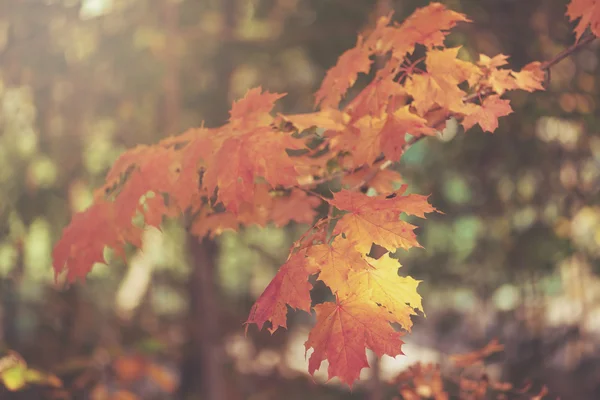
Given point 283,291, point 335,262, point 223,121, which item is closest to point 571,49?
point 335,262

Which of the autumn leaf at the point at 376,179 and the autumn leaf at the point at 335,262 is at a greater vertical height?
the autumn leaf at the point at 335,262

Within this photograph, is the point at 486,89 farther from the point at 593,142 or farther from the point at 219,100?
the point at 593,142

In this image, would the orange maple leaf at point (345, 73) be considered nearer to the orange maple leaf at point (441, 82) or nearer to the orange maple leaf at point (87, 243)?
the orange maple leaf at point (441, 82)

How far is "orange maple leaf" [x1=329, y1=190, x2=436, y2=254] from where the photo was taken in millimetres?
1317

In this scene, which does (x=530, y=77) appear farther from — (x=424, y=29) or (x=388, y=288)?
(x=388, y=288)

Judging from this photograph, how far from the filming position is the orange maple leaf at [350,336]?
1207 mm

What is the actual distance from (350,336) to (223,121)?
10.6 feet

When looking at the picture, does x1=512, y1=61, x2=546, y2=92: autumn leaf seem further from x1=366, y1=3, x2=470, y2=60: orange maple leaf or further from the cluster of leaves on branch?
x1=366, y1=3, x2=470, y2=60: orange maple leaf

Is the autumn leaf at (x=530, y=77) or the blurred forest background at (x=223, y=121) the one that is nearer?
the autumn leaf at (x=530, y=77)

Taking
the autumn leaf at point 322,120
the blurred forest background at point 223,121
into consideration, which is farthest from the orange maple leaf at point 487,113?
the blurred forest background at point 223,121

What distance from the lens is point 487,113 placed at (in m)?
1.51

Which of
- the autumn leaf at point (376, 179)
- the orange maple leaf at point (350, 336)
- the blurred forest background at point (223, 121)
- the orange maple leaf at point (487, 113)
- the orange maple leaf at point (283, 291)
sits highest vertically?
the orange maple leaf at point (487, 113)

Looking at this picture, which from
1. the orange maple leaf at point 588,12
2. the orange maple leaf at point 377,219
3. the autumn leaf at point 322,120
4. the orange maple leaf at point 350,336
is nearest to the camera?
the orange maple leaf at point 350,336

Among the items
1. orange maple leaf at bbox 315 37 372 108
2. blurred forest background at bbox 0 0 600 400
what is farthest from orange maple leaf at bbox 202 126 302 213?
blurred forest background at bbox 0 0 600 400
